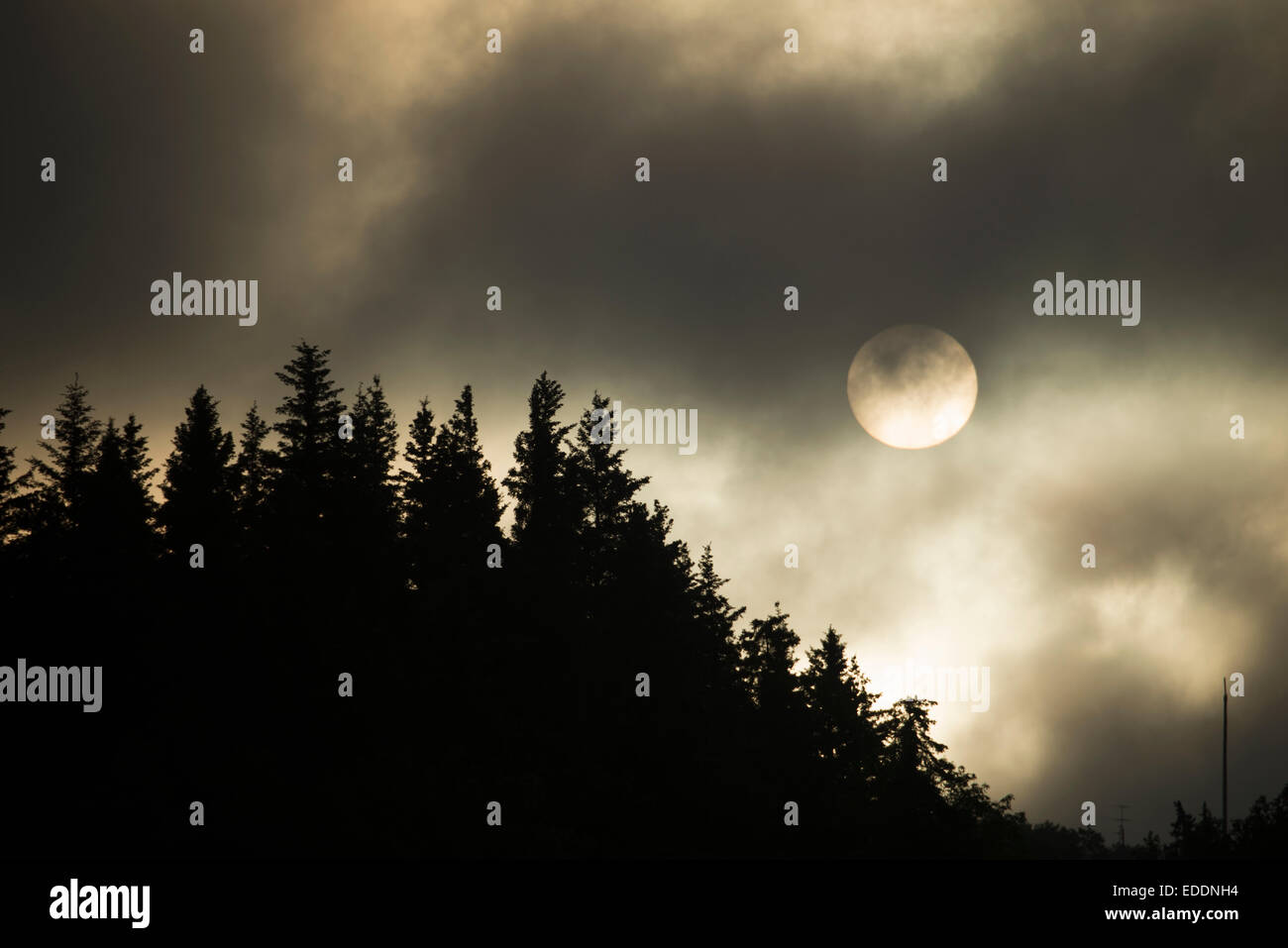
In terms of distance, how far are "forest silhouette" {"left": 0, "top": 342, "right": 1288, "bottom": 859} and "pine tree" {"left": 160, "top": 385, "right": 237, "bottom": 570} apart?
171mm

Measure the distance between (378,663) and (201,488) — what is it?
17903 mm

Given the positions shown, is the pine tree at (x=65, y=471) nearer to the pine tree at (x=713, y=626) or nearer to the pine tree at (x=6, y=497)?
the pine tree at (x=6, y=497)

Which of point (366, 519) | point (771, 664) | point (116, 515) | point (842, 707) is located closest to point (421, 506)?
point (366, 519)

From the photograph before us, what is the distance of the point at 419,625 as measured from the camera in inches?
2040

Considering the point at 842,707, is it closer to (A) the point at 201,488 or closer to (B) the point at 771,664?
(B) the point at 771,664

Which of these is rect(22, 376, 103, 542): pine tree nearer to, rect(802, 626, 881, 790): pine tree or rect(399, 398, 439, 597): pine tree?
rect(399, 398, 439, 597): pine tree

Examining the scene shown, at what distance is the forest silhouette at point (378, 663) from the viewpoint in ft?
163

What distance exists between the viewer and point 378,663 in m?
51.8

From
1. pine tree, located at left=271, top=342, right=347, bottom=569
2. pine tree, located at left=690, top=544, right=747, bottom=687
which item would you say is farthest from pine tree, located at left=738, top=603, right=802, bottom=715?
pine tree, located at left=271, top=342, right=347, bottom=569

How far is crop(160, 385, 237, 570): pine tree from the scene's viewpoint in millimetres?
59406

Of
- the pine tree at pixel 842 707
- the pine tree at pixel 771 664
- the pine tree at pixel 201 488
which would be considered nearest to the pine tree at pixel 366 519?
the pine tree at pixel 201 488
